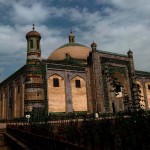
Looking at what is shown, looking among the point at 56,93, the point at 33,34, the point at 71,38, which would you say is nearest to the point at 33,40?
the point at 33,34

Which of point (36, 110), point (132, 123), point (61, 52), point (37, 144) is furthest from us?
point (61, 52)

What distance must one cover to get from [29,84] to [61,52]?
43.3 ft

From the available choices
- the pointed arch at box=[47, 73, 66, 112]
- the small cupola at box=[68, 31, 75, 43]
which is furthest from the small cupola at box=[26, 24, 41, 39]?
the small cupola at box=[68, 31, 75, 43]

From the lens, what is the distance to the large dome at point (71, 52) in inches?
1294

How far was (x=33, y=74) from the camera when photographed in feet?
73.7

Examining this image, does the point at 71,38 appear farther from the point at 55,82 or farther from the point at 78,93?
the point at 55,82

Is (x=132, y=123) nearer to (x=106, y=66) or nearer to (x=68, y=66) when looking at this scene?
(x=106, y=66)

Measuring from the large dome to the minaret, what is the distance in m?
9.15

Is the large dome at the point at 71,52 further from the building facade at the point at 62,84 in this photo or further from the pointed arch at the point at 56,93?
the pointed arch at the point at 56,93

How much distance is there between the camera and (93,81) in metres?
26.1

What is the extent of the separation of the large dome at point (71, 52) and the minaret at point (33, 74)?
9.15 m

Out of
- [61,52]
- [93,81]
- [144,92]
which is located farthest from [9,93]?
[144,92]

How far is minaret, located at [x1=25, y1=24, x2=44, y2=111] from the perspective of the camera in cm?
2170

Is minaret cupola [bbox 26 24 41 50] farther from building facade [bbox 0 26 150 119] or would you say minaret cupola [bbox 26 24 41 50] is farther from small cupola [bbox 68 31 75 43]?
small cupola [bbox 68 31 75 43]
